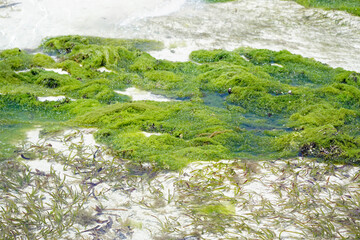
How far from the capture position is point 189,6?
13531 mm

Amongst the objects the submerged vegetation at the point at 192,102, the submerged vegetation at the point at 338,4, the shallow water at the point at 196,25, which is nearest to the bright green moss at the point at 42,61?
the submerged vegetation at the point at 192,102

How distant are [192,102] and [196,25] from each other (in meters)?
4.89

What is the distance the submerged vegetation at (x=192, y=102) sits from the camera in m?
6.08

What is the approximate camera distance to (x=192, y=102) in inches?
304

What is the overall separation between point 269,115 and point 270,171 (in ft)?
6.71

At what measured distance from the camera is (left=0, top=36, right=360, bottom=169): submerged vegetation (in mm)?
6078

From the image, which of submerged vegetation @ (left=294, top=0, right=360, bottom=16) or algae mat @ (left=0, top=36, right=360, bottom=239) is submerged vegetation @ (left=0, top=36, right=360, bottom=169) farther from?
submerged vegetation @ (left=294, top=0, right=360, bottom=16)

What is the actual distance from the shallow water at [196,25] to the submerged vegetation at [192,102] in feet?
2.67

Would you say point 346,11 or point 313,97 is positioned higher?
point 346,11

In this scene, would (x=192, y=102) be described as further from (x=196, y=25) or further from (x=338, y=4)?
(x=338, y=4)

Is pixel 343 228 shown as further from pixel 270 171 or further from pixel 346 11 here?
pixel 346 11

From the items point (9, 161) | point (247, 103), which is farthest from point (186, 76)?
point (9, 161)

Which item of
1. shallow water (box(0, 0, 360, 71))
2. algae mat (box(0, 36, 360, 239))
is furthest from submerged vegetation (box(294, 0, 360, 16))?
algae mat (box(0, 36, 360, 239))

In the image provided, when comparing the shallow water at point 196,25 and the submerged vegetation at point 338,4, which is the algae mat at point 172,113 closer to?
the shallow water at point 196,25
